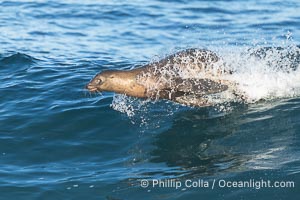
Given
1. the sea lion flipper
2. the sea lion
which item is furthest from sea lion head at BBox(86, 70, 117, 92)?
the sea lion flipper

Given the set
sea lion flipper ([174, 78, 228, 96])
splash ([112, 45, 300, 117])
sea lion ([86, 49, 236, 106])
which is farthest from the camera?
splash ([112, 45, 300, 117])

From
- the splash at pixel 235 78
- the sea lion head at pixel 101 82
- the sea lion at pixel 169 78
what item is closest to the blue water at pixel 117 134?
the splash at pixel 235 78

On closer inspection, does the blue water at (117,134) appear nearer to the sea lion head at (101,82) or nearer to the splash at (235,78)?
the splash at (235,78)

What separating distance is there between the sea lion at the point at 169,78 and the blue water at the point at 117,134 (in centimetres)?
41

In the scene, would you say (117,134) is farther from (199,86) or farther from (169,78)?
(199,86)

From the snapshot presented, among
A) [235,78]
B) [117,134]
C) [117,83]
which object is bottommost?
[117,134]

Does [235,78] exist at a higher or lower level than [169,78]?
lower

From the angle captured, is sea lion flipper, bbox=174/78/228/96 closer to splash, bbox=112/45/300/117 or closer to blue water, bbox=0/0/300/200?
splash, bbox=112/45/300/117

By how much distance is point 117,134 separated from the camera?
32.9ft

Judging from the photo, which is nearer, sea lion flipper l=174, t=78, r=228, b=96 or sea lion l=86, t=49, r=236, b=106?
sea lion flipper l=174, t=78, r=228, b=96

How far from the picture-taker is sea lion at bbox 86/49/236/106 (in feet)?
34.0

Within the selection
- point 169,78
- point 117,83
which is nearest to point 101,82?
point 117,83

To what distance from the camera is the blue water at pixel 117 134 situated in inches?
317

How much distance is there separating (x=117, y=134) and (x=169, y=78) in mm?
1284
